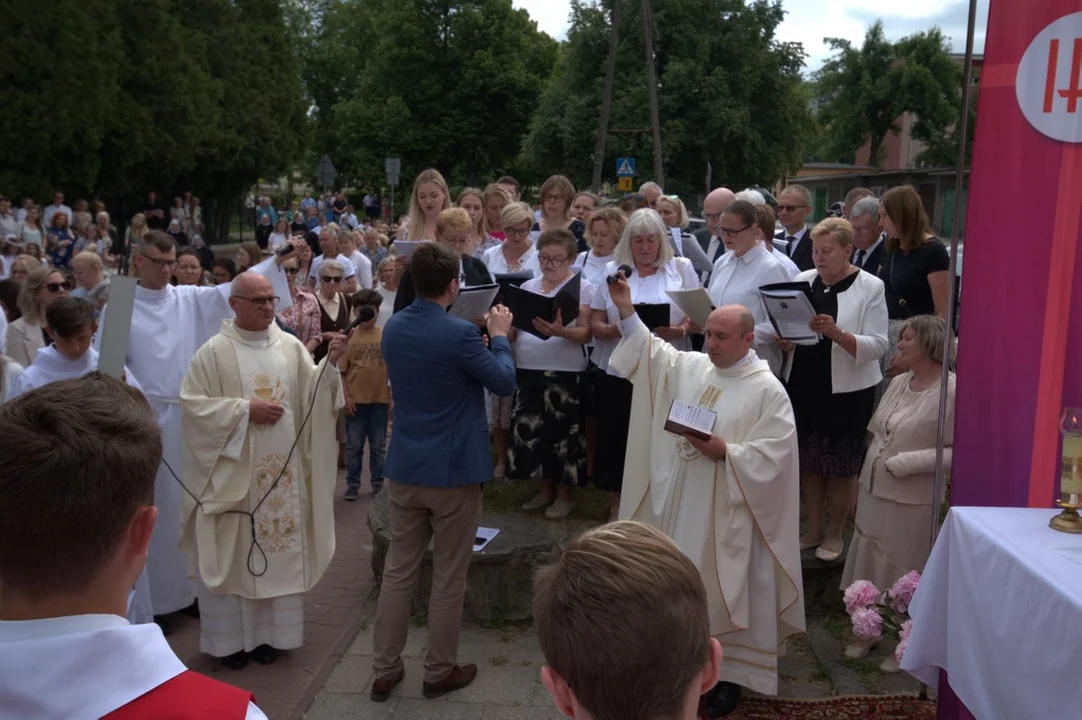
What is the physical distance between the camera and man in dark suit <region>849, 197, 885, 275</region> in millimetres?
6469

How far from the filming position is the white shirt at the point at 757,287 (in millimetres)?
5633

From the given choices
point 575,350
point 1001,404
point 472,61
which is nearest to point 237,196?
point 472,61

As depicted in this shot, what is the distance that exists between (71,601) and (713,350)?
3.12m

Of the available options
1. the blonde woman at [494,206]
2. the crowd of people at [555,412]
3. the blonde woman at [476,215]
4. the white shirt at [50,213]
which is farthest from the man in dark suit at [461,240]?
the white shirt at [50,213]

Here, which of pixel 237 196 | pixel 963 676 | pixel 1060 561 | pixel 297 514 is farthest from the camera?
pixel 237 196

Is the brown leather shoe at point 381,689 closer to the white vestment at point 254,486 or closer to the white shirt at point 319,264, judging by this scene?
the white vestment at point 254,486

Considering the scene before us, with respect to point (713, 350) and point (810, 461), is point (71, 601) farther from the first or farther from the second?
point (810, 461)

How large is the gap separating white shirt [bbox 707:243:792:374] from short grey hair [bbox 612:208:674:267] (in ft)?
1.25

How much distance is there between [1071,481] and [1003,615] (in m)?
0.49

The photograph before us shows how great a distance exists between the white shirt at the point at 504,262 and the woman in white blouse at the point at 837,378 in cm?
190

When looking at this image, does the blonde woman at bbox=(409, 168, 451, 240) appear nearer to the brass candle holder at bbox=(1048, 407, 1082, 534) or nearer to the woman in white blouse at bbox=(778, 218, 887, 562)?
the woman in white blouse at bbox=(778, 218, 887, 562)

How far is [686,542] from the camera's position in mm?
4242

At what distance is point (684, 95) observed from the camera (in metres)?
32.9

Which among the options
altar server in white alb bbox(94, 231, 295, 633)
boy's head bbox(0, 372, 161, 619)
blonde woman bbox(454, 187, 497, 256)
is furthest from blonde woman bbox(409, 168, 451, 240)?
boy's head bbox(0, 372, 161, 619)
